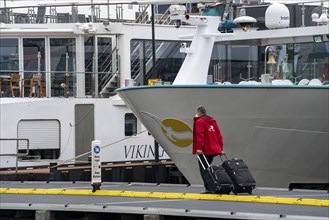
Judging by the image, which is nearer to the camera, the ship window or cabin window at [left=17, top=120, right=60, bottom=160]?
cabin window at [left=17, top=120, right=60, bottom=160]

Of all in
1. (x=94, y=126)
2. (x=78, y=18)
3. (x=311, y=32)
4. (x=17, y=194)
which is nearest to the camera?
(x=17, y=194)

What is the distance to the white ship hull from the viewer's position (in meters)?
20.0

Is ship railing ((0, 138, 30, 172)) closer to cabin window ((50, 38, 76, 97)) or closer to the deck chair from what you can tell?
the deck chair

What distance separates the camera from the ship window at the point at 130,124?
2605 centimetres

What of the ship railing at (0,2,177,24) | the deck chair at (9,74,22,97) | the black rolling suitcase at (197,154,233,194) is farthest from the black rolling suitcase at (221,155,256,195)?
the ship railing at (0,2,177,24)

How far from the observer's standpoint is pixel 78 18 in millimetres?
27281

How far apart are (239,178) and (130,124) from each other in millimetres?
10114

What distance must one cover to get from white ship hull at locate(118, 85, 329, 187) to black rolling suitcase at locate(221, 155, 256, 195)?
3610 mm

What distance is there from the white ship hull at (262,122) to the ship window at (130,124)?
4.74 metres

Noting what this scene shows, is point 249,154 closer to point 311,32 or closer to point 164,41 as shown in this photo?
point 311,32

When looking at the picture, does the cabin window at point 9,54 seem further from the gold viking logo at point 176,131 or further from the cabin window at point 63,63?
the gold viking logo at point 176,131

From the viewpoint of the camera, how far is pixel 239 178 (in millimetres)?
16281

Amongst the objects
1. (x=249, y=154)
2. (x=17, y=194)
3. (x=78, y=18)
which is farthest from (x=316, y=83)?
(x=78, y=18)

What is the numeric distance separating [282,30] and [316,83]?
2244 millimetres
